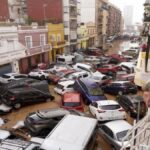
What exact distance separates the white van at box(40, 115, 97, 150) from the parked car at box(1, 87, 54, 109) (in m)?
6.68

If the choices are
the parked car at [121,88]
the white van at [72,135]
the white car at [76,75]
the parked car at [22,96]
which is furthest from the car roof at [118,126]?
the white car at [76,75]

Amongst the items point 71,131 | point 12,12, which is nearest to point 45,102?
point 71,131

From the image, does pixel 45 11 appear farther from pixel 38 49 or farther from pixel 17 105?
pixel 17 105

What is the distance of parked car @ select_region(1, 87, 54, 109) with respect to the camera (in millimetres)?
16508

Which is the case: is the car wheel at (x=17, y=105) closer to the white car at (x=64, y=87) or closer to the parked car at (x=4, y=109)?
the parked car at (x=4, y=109)

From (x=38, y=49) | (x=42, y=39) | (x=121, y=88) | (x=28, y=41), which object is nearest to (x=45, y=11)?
(x=42, y=39)

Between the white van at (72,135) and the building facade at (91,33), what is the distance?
152 ft

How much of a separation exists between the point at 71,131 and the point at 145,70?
3.84 meters

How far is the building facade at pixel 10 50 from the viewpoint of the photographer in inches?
981

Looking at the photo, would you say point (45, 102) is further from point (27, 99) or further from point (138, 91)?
point (138, 91)

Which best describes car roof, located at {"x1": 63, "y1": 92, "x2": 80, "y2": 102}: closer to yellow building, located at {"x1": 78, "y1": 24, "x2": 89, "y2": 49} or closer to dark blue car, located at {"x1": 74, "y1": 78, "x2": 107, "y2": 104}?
dark blue car, located at {"x1": 74, "y1": 78, "x2": 107, "y2": 104}

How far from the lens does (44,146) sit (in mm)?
9180

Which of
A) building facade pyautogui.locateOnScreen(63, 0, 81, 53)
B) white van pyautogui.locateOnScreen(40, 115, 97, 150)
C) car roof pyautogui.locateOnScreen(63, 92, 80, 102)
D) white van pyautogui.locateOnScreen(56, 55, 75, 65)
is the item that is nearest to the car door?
car roof pyautogui.locateOnScreen(63, 92, 80, 102)

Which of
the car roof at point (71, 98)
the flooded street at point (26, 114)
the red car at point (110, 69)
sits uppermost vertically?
the car roof at point (71, 98)
